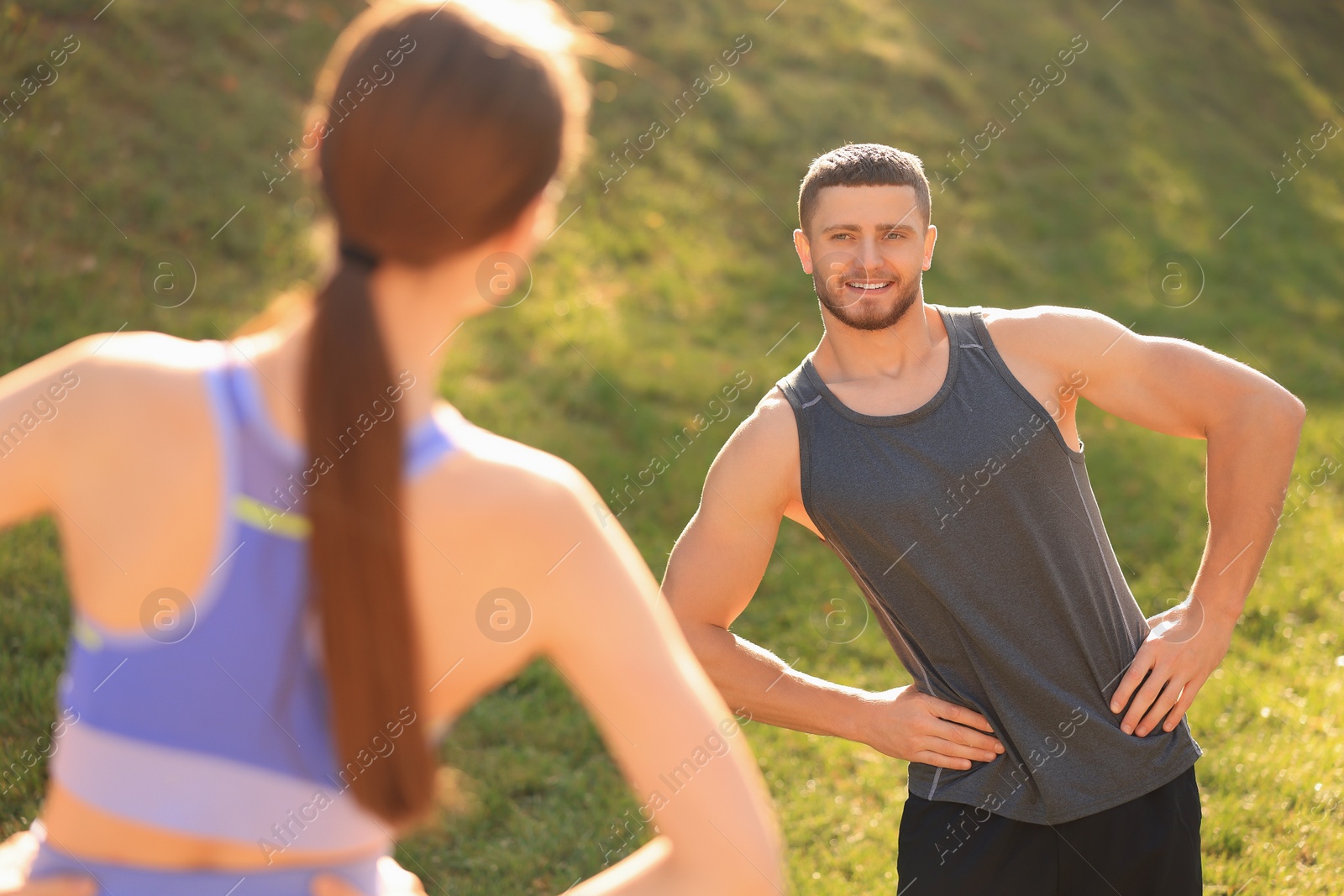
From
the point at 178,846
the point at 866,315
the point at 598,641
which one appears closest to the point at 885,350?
the point at 866,315

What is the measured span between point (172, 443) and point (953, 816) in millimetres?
2121

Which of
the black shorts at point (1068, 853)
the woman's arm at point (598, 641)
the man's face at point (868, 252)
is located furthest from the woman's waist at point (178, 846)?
the man's face at point (868, 252)

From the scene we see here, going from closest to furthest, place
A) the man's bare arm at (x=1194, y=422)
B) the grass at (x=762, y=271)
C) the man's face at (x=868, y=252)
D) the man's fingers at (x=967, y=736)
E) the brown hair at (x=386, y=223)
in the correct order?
the brown hair at (x=386, y=223)
the man's fingers at (x=967, y=736)
the man's bare arm at (x=1194, y=422)
the man's face at (x=868, y=252)
the grass at (x=762, y=271)

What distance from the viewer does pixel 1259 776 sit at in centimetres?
429

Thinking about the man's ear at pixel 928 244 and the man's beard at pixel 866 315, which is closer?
the man's beard at pixel 866 315

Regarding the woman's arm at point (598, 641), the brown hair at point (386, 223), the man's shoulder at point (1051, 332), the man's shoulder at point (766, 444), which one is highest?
the brown hair at point (386, 223)

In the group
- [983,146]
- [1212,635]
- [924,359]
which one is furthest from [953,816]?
[983,146]

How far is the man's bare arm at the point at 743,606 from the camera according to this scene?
256 cm

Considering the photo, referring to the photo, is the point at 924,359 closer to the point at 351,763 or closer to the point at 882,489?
the point at 882,489

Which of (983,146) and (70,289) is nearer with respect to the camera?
(70,289)

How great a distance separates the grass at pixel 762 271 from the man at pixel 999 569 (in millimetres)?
1429

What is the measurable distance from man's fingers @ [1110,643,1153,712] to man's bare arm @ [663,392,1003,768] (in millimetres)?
316

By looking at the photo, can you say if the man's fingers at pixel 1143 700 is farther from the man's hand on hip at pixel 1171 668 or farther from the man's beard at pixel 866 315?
the man's beard at pixel 866 315

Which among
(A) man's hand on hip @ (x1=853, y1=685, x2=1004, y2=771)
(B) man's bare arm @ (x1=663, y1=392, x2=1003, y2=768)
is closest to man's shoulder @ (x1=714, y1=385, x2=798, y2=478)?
(B) man's bare arm @ (x1=663, y1=392, x2=1003, y2=768)
